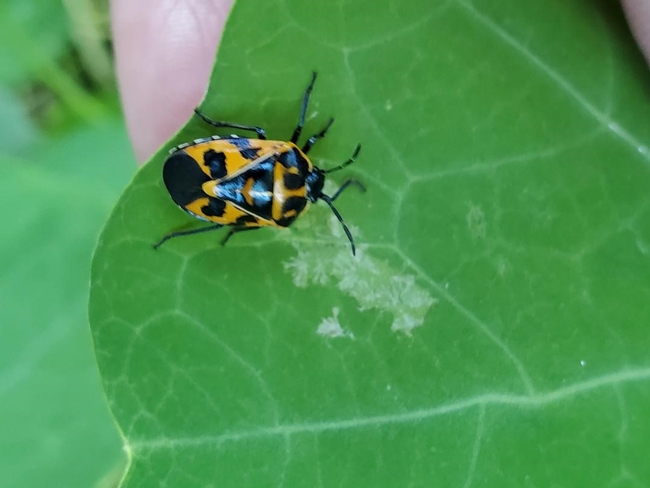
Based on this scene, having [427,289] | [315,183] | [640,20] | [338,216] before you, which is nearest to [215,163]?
[315,183]

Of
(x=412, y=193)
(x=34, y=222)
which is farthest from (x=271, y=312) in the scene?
(x=34, y=222)

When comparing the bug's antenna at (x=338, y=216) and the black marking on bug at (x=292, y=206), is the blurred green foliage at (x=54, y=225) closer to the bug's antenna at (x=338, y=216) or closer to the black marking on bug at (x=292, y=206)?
the black marking on bug at (x=292, y=206)

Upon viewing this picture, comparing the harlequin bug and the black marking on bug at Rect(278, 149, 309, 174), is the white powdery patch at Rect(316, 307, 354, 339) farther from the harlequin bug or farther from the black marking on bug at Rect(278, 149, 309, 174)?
the black marking on bug at Rect(278, 149, 309, 174)

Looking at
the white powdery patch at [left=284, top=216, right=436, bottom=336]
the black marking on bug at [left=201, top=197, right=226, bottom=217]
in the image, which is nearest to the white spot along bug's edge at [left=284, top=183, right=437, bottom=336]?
the white powdery patch at [left=284, top=216, right=436, bottom=336]

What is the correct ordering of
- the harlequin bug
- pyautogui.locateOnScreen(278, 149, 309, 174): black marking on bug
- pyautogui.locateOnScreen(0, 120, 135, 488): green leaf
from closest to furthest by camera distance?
the harlequin bug < pyautogui.locateOnScreen(278, 149, 309, 174): black marking on bug < pyautogui.locateOnScreen(0, 120, 135, 488): green leaf

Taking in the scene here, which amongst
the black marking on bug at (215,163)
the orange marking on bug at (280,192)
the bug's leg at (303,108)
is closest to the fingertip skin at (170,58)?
the black marking on bug at (215,163)

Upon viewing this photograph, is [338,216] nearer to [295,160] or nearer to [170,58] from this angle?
[295,160]
